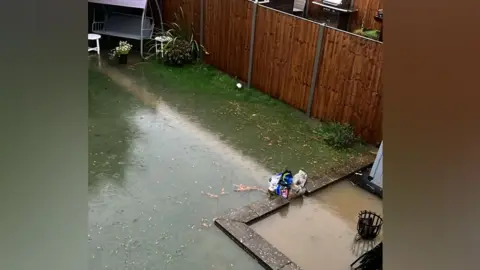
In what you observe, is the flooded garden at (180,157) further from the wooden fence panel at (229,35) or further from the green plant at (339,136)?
the wooden fence panel at (229,35)

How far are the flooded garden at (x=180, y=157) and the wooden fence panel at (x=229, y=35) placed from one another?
21 centimetres

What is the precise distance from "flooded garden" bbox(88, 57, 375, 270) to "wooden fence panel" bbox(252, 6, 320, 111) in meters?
0.21

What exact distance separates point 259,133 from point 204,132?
2.05ft

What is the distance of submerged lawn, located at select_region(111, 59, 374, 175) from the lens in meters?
5.02

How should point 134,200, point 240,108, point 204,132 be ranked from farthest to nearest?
1. point 240,108
2. point 204,132
3. point 134,200

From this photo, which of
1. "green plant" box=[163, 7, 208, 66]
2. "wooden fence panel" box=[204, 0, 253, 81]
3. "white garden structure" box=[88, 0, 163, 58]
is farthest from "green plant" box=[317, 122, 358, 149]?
"white garden structure" box=[88, 0, 163, 58]

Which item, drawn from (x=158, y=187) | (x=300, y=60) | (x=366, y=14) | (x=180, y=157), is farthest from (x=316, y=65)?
(x=158, y=187)

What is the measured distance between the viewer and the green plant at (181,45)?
7.15 metres

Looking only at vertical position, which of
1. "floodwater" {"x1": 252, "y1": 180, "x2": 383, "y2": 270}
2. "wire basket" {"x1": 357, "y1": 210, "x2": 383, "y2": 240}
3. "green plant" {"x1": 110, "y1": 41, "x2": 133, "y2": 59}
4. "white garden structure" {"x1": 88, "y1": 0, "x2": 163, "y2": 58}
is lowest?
"floodwater" {"x1": 252, "y1": 180, "x2": 383, "y2": 270}
